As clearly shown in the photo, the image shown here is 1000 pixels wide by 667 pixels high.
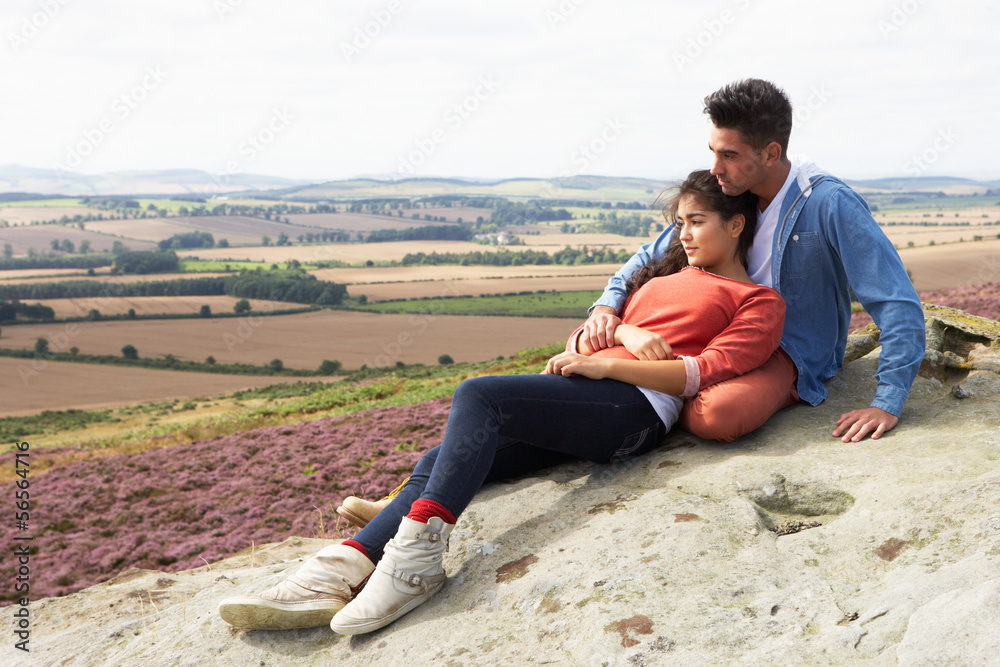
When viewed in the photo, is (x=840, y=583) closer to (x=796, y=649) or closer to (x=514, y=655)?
(x=796, y=649)

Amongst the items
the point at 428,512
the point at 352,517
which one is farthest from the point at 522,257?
the point at 428,512

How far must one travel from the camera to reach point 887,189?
614 feet

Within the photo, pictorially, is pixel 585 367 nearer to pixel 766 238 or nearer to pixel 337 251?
pixel 766 238

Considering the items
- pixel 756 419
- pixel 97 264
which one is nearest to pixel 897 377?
pixel 756 419

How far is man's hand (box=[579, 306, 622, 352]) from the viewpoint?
4.22m

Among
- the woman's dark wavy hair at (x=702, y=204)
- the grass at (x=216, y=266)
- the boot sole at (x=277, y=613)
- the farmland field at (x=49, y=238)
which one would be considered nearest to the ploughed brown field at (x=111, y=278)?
the grass at (x=216, y=266)

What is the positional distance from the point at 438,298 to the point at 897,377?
73508 millimetres

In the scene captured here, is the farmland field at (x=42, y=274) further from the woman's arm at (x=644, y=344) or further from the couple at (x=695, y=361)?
the woman's arm at (x=644, y=344)

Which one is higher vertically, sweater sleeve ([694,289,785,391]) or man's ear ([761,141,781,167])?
man's ear ([761,141,781,167])

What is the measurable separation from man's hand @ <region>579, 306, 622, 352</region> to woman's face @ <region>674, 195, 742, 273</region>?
0.62 metres

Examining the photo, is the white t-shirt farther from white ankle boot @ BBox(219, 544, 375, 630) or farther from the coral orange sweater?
white ankle boot @ BBox(219, 544, 375, 630)

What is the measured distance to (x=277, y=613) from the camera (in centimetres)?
326

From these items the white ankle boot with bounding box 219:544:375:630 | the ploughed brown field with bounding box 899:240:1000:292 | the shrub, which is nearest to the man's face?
the white ankle boot with bounding box 219:544:375:630

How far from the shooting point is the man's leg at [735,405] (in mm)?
3787
